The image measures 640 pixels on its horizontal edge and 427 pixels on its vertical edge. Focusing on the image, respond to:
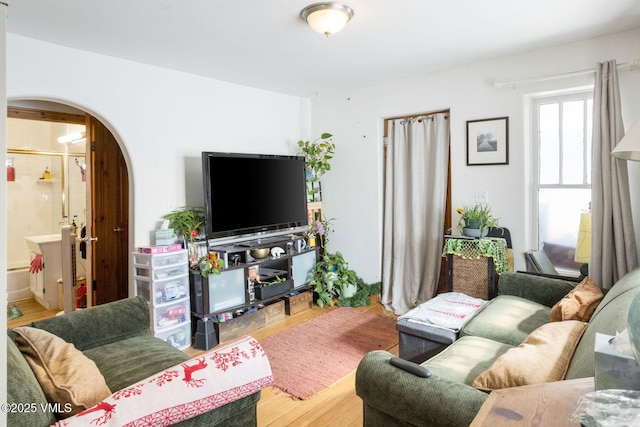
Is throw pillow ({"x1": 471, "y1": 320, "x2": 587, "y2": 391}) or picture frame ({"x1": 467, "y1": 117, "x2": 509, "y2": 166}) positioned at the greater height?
picture frame ({"x1": 467, "y1": 117, "x2": 509, "y2": 166})

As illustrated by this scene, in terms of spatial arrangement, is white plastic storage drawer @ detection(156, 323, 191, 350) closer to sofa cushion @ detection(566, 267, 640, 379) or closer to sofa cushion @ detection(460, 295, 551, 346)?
sofa cushion @ detection(460, 295, 551, 346)

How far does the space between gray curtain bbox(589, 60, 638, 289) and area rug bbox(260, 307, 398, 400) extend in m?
1.67

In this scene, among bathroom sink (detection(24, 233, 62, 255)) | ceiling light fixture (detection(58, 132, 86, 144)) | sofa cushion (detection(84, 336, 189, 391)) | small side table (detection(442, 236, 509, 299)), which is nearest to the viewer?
sofa cushion (detection(84, 336, 189, 391))

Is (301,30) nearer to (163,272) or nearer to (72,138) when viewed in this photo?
(163,272)

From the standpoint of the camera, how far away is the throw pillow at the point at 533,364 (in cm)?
145

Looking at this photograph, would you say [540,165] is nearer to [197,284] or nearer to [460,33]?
[460,33]

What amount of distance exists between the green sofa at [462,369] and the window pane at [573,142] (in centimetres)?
127

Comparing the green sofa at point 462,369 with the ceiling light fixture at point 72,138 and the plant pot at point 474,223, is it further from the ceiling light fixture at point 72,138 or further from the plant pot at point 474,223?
the ceiling light fixture at point 72,138

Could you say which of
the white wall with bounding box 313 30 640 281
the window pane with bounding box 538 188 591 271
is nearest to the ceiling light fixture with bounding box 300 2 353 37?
the white wall with bounding box 313 30 640 281

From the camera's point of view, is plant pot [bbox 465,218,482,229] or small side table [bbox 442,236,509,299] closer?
small side table [bbox 442,236,509,299]

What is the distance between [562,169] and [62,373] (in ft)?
12.0

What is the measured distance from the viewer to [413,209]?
404 centimetres

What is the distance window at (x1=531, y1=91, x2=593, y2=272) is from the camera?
3.21m

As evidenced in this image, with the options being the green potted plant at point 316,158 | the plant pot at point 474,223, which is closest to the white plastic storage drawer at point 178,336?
the green potted plant at point 316,158
